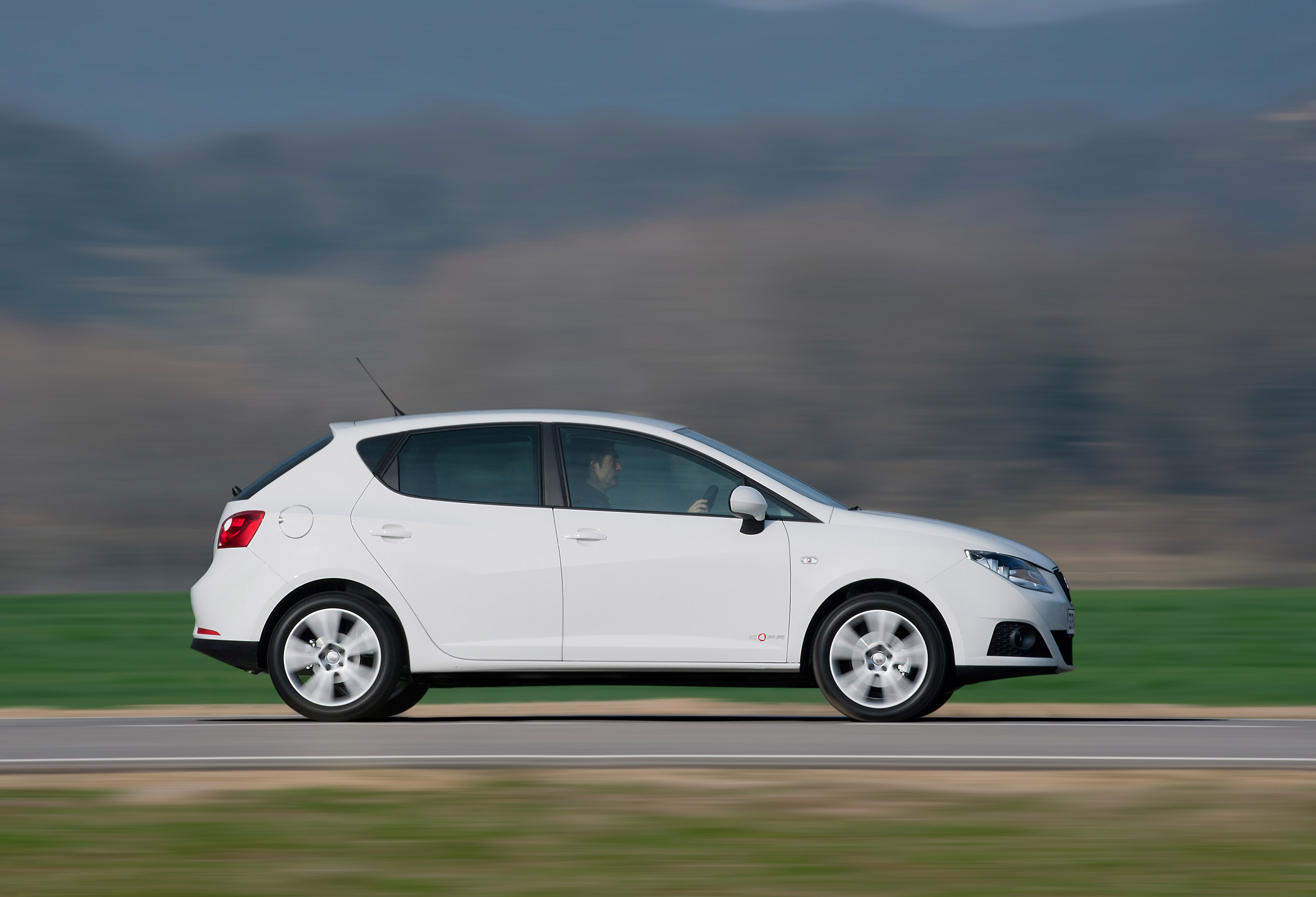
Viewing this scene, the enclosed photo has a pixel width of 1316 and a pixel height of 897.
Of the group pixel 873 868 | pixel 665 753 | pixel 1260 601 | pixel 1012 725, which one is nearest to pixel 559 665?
pixel 665 753

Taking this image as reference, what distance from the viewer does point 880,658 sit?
976 centimetres

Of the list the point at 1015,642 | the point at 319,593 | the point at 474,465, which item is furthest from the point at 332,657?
the point at 1015,642

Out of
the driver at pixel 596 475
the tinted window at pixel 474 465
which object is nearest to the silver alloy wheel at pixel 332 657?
the tinted window at pixel 474 465

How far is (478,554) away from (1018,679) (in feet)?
19.7

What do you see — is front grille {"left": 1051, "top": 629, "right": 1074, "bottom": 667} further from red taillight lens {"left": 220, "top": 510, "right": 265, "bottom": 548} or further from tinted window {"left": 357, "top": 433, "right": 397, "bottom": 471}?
red taillight lens {"left": 220, "top": 510, "right": 265, "bottom": 548}

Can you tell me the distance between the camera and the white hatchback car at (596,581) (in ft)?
31.9

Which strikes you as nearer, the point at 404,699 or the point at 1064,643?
Answer: the point at 1064,643

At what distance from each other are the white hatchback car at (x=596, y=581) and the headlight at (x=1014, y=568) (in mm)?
18

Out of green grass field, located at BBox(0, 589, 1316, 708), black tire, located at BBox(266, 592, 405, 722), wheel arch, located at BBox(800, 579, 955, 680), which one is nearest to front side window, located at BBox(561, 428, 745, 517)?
wheel arch, located at BBox(800, 579, 955, 680)

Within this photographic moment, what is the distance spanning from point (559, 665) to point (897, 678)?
1.71 metres

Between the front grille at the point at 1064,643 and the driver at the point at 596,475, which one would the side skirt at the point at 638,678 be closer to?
the driver at the point at 596,475

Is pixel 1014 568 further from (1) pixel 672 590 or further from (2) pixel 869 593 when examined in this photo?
(1) pixel 672 590

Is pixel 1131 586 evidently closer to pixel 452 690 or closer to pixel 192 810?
pixel 452 690

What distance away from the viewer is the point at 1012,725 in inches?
392
